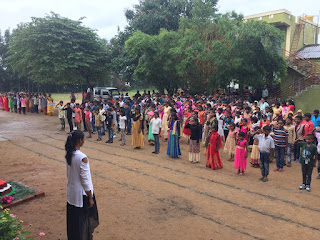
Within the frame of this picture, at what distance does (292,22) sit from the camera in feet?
78.3

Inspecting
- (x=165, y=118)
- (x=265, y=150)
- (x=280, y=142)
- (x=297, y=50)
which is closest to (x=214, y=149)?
(x=265, y=150)

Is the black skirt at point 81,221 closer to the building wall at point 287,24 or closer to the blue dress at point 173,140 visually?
the blue dress at point 173,140

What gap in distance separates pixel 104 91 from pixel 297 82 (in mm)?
15329

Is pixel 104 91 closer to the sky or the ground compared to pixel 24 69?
closer to the ground

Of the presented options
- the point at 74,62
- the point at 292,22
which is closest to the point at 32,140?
the point at 74,62

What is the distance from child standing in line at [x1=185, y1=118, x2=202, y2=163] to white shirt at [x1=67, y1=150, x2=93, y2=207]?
5.21 m

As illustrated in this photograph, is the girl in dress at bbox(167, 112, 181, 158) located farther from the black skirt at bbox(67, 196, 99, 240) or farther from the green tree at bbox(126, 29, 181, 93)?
the green tree at bbox(126, 29, 181, 93)

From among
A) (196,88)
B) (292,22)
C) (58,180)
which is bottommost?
(58,180)

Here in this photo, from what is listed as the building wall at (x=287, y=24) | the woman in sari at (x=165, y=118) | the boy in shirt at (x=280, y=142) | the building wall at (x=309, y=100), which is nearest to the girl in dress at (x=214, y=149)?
the boy in shirt at (x=280, y=142)

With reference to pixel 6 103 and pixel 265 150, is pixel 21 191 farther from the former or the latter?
pixel 6 103

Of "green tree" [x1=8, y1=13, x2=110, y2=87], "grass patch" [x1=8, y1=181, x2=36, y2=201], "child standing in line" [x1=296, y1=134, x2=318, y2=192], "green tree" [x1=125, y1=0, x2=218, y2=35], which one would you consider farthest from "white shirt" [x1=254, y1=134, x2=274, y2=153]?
"green tree" [x1=125, y1=0, x2=218, y2=35]

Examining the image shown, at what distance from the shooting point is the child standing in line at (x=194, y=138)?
8555mm

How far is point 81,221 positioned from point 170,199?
8.64 feet

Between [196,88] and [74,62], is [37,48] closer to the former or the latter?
[74,62]
